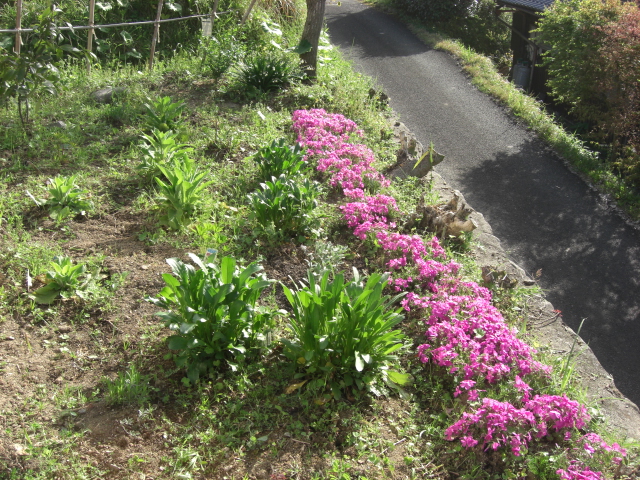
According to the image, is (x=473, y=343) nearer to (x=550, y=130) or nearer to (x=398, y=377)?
(x=398, y=377)

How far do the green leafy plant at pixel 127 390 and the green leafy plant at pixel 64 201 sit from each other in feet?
5.96

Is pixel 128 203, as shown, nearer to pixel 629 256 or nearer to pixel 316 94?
pixel 316 94

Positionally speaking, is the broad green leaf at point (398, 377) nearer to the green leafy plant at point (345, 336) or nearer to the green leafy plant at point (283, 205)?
the green leafy plant at point (345, 336)

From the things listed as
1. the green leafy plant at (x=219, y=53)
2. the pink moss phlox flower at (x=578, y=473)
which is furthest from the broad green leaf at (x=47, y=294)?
the green leafy plant at (x=219, y=53)

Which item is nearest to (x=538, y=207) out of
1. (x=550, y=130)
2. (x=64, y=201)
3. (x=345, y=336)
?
(x=550, y=130)

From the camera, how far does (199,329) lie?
9.18 ft

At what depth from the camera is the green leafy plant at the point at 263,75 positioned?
693 cm

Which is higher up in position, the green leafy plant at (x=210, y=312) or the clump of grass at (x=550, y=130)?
the clump of grass at (x=550, y=130)

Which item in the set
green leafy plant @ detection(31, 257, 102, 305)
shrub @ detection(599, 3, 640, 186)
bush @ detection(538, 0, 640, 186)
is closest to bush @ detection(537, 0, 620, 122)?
bush @ detection(538, 0, 640, 186)

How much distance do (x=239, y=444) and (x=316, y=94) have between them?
5442mm

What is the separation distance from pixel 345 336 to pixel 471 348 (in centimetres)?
86

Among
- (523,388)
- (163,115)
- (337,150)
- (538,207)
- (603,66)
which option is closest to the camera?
(523,388)

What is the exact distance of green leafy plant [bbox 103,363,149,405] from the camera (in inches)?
106

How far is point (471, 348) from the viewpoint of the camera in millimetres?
3137
